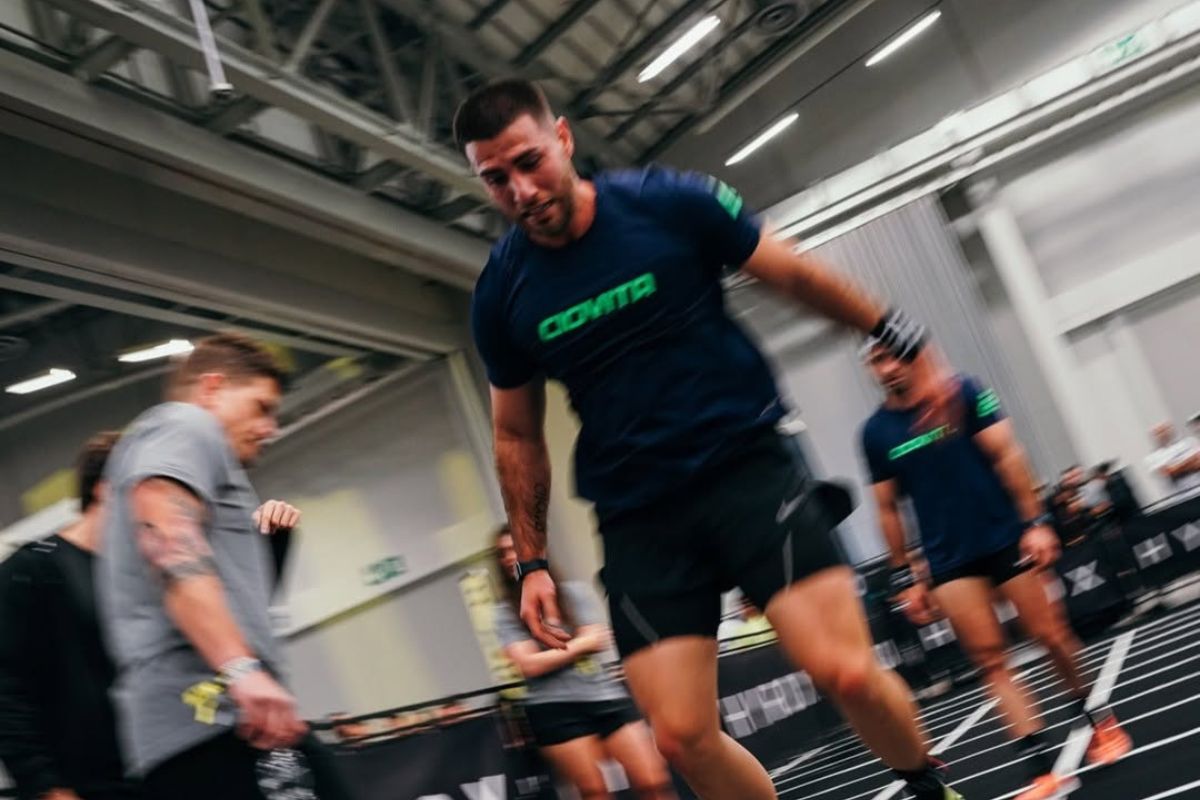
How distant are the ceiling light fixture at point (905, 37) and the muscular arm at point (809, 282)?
1216 centimetres

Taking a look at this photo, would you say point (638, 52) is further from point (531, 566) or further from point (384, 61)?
point (531, 566)

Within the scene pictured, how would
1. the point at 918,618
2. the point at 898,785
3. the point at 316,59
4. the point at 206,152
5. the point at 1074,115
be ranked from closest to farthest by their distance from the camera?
1. the point at 918,618
2. the point at 898,785
3. the point at 206,152
4. the point at 316,59
5. the point at 1074,115

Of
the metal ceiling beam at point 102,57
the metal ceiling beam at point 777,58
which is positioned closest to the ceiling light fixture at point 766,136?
the metal ceiling beam at point 777,58

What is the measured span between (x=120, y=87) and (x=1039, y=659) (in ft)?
24.2

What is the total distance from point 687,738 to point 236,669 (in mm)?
859

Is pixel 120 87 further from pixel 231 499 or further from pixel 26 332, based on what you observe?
pixel 231 499

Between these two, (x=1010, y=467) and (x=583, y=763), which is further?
(x=583, y=763)

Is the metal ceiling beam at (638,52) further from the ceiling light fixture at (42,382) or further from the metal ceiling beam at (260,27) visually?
the ceiling light fixture at (42,382)

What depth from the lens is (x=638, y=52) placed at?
38.4ft

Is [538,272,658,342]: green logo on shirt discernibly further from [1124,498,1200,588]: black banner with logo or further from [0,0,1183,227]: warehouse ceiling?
[1124,498,1200,588]: black banner with logo

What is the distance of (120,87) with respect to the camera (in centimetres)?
685

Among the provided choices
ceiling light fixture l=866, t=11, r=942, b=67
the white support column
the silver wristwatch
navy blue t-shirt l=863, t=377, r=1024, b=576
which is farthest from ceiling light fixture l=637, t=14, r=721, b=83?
the silver wristwatch

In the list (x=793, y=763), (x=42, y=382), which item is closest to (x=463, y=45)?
(x=42, y=382)

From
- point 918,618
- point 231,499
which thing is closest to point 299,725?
point 231,499
